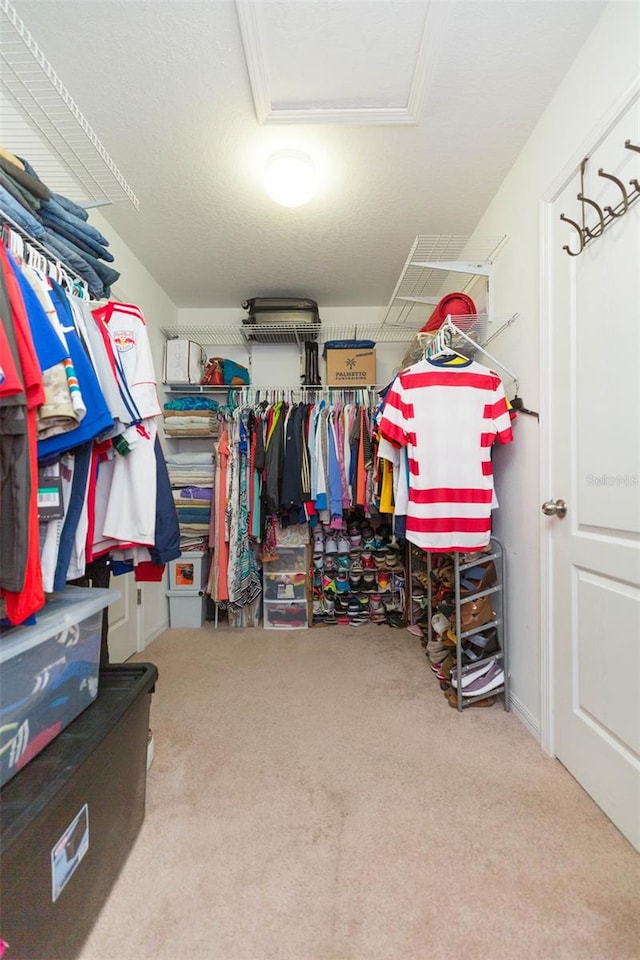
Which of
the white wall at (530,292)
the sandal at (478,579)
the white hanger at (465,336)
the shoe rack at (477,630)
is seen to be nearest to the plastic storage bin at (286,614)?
the shoe rack at (477,630)

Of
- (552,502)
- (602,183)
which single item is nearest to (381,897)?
(552,502)

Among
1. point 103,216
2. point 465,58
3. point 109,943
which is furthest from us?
point 103,216

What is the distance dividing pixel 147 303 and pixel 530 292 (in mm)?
2279

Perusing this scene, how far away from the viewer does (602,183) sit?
3.93 ft

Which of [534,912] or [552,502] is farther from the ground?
[552,502]

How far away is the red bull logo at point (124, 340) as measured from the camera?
4.16ft

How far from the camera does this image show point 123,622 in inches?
87.1

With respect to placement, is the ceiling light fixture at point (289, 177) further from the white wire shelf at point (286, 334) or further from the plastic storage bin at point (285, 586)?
the plastic storage bin at point (285, 586)

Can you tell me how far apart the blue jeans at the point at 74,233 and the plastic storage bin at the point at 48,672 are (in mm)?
1024

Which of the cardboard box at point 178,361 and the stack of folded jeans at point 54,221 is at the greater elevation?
the cardboard box at point 178,361

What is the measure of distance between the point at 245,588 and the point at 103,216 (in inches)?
91.6

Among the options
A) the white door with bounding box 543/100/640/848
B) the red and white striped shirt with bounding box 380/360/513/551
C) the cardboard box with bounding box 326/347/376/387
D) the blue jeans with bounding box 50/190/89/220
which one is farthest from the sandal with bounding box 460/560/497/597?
the blue jeans with bounding box 50/190/89/220

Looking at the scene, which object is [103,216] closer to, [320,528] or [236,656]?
[320,528]

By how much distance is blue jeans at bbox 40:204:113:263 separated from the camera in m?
1.08
